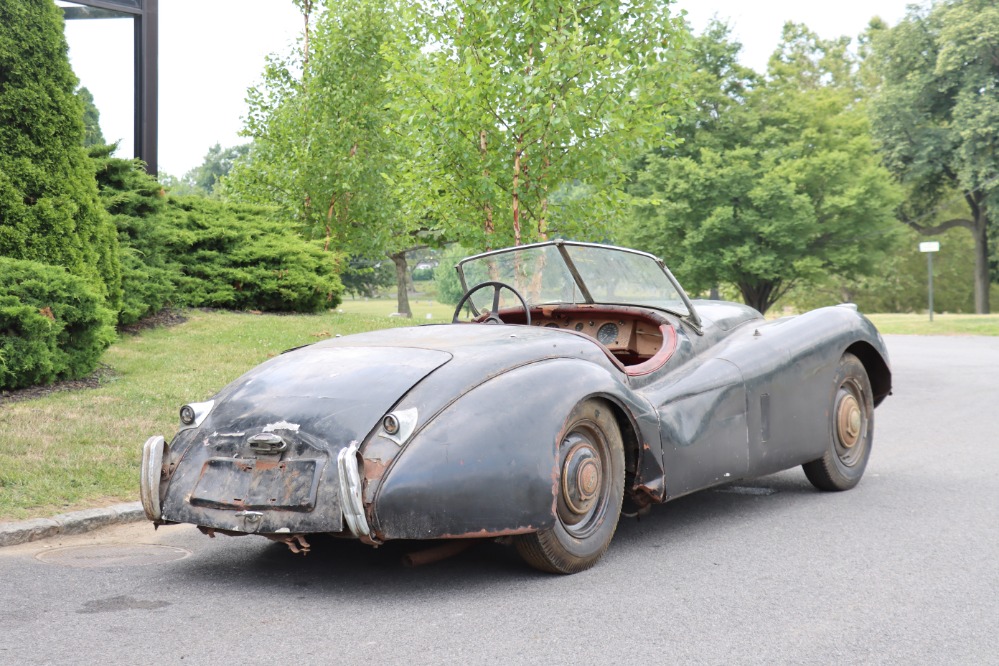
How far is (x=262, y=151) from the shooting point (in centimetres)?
2111

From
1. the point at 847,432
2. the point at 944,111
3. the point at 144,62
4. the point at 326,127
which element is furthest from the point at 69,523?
the point at 944,111

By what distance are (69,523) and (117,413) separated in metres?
2.79

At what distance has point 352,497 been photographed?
155 inches

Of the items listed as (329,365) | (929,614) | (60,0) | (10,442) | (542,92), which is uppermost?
(60,0)

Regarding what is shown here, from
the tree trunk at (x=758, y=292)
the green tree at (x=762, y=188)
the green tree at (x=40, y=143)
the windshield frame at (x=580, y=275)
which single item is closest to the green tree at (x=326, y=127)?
the green tree at (x=762, y=188)

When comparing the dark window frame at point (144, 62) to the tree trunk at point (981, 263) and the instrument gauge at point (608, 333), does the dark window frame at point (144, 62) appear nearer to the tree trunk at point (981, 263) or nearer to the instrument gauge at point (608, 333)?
the instrument gauge at point (608, 333)

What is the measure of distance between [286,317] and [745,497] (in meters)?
10.6

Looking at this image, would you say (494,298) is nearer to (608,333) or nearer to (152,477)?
(608,333)

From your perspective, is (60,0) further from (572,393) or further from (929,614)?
(929,614)

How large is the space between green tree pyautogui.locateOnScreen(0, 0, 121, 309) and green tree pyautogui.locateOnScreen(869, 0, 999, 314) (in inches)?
1465

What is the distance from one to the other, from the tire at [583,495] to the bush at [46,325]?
555cm

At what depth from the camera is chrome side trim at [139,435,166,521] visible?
445 cm

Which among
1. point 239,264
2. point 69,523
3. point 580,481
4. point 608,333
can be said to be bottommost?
point 69,523

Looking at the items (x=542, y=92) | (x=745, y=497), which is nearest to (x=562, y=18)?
(x=542, y=92)
